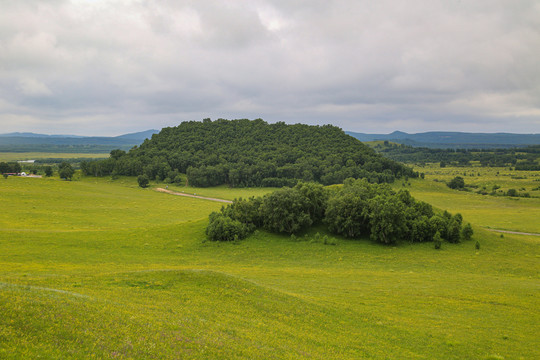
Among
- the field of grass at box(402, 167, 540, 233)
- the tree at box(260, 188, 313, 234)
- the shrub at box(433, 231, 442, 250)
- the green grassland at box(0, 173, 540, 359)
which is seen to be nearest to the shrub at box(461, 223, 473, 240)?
the green grassland at box(0, 173, 540, 359)

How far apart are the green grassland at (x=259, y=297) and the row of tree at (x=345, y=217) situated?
8.12 ft

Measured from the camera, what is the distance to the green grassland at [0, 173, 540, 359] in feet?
49.5

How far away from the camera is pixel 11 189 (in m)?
105

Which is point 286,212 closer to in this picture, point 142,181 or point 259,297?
point 259,297

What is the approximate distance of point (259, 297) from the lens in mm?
25438

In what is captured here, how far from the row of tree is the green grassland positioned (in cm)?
248

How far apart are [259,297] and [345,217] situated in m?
36.7

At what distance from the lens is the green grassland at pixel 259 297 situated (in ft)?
49.5

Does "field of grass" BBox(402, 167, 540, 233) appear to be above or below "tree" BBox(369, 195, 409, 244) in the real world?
below

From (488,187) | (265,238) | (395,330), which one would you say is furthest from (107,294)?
(488,187)

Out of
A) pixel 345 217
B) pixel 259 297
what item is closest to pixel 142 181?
pixel 345 217

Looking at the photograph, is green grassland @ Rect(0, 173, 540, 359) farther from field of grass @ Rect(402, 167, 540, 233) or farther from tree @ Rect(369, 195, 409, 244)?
field of grass @ Rect(402, 167, 540, 233)

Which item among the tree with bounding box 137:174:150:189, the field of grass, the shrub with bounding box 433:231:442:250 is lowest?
the field of grass

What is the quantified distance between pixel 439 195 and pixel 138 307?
150285 mm
